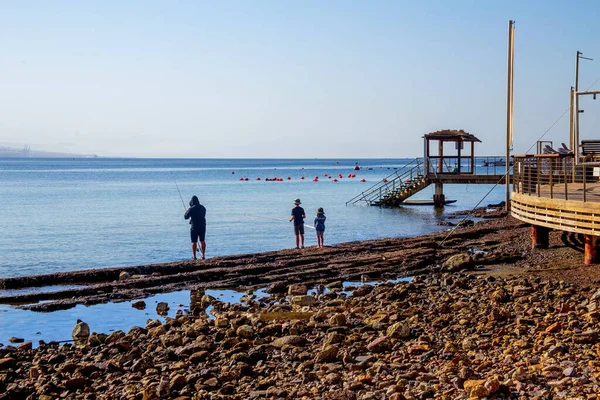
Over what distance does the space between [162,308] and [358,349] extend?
5634mm

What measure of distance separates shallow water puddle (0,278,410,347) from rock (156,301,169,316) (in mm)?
74

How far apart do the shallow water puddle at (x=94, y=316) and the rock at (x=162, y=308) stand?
2.9 inches

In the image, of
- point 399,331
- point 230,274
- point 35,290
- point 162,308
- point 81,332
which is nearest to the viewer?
point 399,331

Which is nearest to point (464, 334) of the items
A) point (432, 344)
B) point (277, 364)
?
point (432, 344)

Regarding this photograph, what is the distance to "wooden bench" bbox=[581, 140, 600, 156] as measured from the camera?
A: 22.4 m

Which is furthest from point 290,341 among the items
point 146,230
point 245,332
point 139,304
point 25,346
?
point 146,230

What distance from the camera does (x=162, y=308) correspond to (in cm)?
1398

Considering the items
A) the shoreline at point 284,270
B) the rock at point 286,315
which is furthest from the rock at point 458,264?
the rock at point 286,315

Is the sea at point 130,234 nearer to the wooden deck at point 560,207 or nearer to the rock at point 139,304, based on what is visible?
the rock at point 139,304

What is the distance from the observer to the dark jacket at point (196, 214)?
766 inches

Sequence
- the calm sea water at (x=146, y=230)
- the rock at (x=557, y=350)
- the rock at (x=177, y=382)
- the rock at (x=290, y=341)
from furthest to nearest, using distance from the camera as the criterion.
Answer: the calm sea water at (x=146, y=230) → the rock at (x=290, y=341) → the rock at (x=177, y=382) → the rock at (x=557, y=350)

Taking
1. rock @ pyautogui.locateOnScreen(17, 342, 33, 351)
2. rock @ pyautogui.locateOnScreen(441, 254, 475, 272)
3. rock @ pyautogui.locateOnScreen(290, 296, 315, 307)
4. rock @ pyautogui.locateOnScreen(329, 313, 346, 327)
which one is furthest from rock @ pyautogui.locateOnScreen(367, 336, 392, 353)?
rock @ pyautogui.locateOnScreen(441, 254, 475, 272)

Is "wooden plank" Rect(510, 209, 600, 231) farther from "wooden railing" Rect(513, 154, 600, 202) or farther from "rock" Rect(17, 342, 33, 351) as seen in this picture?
"rock" Rect(17, 342, 33, 351)

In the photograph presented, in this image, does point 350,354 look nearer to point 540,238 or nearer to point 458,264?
point 458,264
